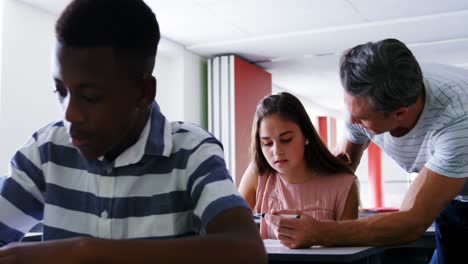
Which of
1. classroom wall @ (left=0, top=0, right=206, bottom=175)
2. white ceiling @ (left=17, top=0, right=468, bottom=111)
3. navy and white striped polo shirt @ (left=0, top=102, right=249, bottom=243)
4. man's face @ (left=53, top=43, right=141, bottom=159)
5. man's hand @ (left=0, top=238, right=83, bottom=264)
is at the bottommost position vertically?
man's hand @ (left=0, top=238, right=83, bottom=264)

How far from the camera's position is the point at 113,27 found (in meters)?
0.79

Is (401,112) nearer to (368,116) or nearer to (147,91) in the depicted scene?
(368,116)

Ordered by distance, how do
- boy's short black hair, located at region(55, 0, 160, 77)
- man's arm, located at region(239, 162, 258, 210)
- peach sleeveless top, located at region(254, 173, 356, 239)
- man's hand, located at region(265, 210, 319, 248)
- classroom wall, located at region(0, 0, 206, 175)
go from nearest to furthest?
boy's short black hair, located at region(55, 0, 160, 77) < man's hand, located at region(265, 210, 319, 248) < peach sleeveless top, located at region(254, 173, 356, 239) < man's arm, located at region(239, 162, 258, 210) < classroom wall, located at region(0, 0, 206, 175)

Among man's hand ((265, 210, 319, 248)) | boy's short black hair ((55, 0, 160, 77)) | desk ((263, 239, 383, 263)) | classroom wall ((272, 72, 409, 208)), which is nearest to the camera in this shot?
boy's short black hair ((55, 0, 160, 77))

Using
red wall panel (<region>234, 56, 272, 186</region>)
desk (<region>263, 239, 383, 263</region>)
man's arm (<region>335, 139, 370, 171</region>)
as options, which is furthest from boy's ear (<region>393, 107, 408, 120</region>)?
red wall panel (<region>234, 56, 272, 186</region>)

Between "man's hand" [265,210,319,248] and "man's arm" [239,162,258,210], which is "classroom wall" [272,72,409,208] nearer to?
"man's arm" [239,162,258,210]

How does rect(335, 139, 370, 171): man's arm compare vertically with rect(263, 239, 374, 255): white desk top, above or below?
above

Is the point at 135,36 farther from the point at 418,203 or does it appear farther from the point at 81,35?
the point at 418,203

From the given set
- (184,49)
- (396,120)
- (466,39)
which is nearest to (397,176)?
(466,39)

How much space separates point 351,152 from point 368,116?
622mm

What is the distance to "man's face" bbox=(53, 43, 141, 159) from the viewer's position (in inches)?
30.3

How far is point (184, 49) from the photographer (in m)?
6.11

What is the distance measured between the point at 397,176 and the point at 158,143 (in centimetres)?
1069

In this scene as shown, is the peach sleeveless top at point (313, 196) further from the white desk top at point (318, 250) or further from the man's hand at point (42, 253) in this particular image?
the man's hand at point (42, 253)
